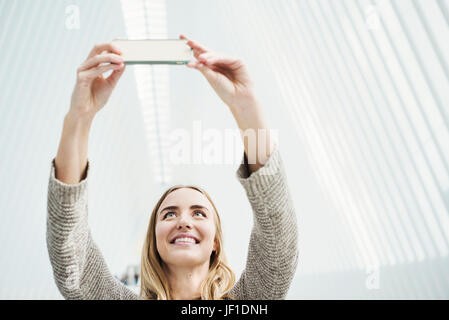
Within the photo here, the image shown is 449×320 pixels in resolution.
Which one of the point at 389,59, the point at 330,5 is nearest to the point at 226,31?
the point at 330,5

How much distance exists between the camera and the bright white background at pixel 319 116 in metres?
10.4

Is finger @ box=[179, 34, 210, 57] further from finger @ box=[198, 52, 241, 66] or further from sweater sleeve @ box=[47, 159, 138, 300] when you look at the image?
sweater sleeve @ box=[47, 159, 138, 300]

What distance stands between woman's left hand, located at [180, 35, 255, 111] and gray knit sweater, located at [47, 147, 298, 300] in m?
0.26

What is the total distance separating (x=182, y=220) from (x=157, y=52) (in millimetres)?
815

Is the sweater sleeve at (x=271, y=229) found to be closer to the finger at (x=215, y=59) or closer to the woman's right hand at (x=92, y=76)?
the finger at (x=215, y=59)

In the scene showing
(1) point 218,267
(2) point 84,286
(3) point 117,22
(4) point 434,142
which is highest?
(3) point 117,22

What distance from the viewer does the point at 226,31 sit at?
20562 millimetres

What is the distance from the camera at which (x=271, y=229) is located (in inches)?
72.2

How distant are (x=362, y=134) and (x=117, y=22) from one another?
35.4 feet

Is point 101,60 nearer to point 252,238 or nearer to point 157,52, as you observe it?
point 157,52

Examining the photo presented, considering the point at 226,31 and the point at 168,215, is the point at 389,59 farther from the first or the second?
the point at 226,31

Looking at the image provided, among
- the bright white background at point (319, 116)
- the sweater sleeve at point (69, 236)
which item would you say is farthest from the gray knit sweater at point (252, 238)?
the bright white background at point (319, 116)

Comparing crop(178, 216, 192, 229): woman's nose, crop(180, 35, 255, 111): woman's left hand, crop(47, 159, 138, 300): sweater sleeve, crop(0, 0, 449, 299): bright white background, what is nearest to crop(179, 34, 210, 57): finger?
crop(180, 35, 255, 111): woman's left hand

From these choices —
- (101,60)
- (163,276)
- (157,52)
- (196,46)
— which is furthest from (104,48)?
(163,276)
